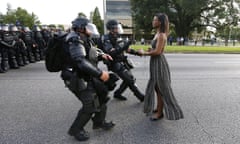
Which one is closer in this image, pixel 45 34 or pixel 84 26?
pixel 84 26

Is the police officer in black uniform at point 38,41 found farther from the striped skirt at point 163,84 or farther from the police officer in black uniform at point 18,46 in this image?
the striped skirt at point 163,84

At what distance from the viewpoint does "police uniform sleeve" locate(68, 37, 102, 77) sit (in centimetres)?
261

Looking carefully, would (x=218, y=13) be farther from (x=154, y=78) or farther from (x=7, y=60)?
(x=154, y=78)

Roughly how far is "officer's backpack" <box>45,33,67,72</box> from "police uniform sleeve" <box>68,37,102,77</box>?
0.75 ft

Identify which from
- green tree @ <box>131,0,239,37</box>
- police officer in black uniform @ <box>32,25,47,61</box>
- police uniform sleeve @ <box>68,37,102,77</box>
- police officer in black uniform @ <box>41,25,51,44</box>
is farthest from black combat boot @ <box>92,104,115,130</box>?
green tree @ <box>131,0,239,37</box>

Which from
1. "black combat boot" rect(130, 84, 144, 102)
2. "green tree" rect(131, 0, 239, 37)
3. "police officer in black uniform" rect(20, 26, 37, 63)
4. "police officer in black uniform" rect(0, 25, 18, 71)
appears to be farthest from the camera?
"green tree" rect(131, 0, 239, 37)

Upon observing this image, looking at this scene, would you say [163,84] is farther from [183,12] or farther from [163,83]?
[183,12]

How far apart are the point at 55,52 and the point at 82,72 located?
1.36 ft

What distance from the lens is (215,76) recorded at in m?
7.66

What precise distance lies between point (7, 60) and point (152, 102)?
694cm

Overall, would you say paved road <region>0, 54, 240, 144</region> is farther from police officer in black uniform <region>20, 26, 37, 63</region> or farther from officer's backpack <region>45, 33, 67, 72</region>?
police officer in black uniform <region>20, 26, 37, 63</region>

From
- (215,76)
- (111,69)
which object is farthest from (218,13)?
(111,69)

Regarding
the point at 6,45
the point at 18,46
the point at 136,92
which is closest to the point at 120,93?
the point at 136,92

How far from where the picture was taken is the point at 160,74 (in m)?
3.43
